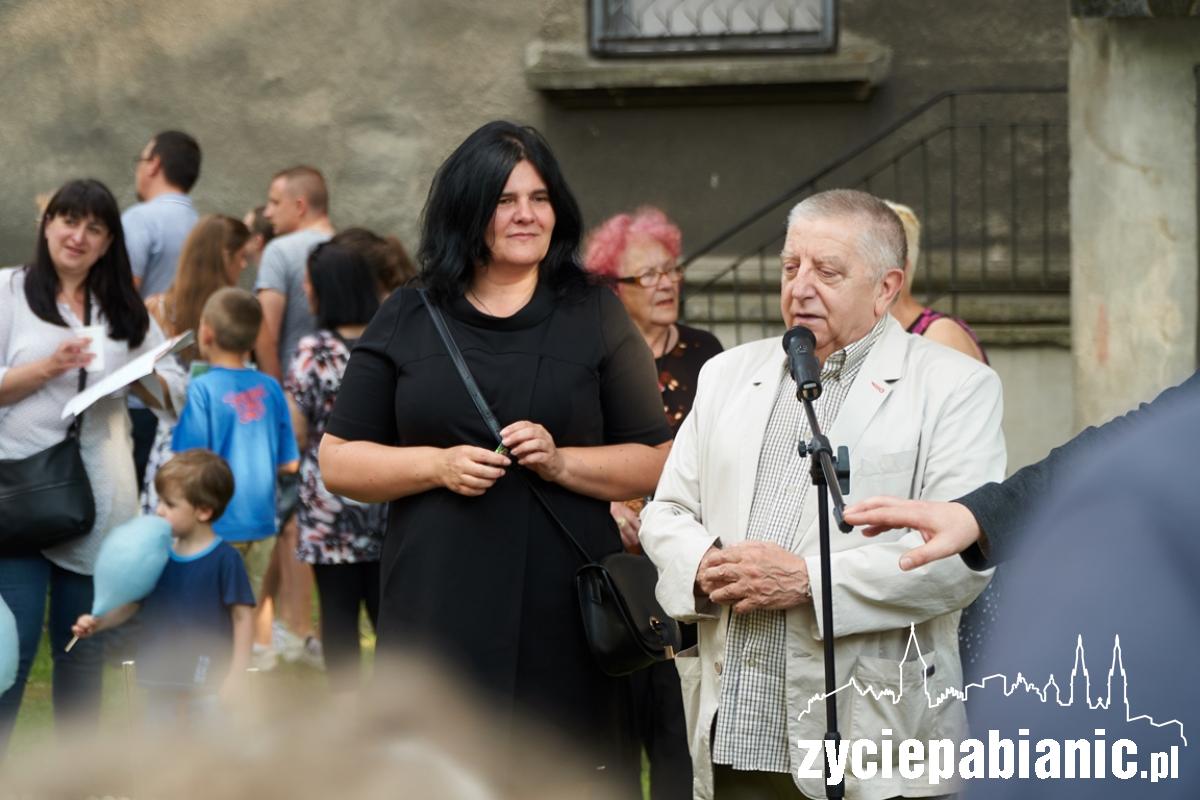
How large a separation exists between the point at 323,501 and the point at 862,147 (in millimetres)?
4853

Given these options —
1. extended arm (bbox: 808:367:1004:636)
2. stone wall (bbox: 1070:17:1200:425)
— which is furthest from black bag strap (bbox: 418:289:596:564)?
stone wall (bbox: 1070:17:1200:425)

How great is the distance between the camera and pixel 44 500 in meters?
6.00

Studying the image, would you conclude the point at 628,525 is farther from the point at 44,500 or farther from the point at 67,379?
the point at 67,379

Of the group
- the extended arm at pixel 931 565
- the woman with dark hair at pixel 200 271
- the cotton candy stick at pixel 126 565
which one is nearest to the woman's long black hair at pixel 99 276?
the cotton candy stick at pixel 126 565

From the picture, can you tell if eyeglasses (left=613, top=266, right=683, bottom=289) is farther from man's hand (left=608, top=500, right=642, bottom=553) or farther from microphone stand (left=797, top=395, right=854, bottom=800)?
microphone stand (left=797, top=395, right=854, bottom=800)

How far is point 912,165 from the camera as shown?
11.3 metres

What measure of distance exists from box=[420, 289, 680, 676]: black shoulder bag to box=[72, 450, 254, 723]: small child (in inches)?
82.9

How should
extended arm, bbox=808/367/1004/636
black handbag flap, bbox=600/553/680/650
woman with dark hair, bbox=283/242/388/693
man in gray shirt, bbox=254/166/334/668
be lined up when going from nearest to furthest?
1. extended arm, bbox=808/367/1004/636
2. black handbag flap, bbox=600/553/680/650
3. woman with dark hair, bbox=283/242/388/693
4. man in gray shirt, bbox=254/166/334/668

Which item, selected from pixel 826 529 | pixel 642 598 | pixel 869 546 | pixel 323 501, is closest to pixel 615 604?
pixel 642 598

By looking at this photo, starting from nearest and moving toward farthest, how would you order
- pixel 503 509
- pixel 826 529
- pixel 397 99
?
pixel 826 529
pixel 503 509
pixel 397 99

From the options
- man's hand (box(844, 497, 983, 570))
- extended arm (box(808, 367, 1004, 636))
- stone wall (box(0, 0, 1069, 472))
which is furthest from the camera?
stone wall (box(0, 0, 1069, 472))

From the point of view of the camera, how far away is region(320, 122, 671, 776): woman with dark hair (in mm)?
4367

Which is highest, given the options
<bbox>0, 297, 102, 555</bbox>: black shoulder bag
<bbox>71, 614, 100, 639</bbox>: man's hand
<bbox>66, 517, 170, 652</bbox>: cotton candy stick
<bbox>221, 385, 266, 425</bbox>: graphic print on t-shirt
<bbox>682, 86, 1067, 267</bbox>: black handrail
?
<bbox>682, 86, 1067, 267</bbox>: black handrail

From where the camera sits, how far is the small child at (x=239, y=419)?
7.52m
